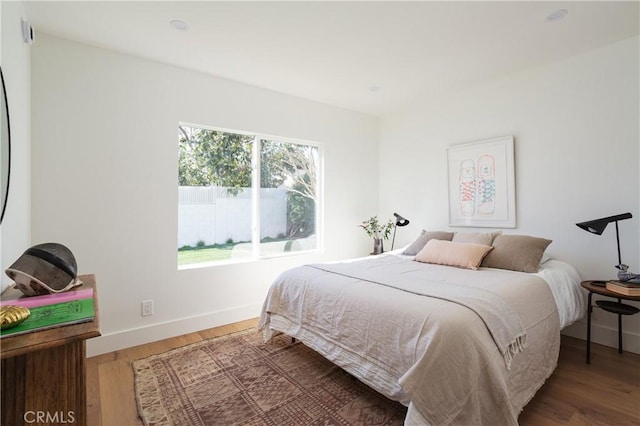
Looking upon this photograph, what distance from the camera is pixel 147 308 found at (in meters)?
2.75

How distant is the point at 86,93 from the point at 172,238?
1367mm

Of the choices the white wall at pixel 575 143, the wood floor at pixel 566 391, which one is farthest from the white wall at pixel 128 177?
the white wall at pixel 575 143

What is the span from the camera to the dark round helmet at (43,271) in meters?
1.33

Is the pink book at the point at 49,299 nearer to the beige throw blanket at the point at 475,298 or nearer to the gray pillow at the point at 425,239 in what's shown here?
the beige throw blanket at the point at 475,298

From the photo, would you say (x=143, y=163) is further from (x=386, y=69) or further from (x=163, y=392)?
(x=386, y=69)

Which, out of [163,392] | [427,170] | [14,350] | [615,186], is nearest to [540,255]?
[615,186]

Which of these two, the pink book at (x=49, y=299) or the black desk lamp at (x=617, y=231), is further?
the black desk lamp at (x=617, y=231)

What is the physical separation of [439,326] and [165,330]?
2.47 m

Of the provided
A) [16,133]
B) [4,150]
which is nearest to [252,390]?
[4,150]

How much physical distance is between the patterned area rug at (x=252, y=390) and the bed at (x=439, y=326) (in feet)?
0.68

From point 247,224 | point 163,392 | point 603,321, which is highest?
point 247,224

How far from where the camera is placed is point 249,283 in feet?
11.0

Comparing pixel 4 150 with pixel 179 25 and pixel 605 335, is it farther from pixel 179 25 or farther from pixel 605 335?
pixel 605 335

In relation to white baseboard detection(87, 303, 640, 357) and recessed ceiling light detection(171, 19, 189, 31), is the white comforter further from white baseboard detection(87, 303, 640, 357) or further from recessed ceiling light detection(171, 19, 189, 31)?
recessed ceiling light detection(171, 19, 189, 31)
